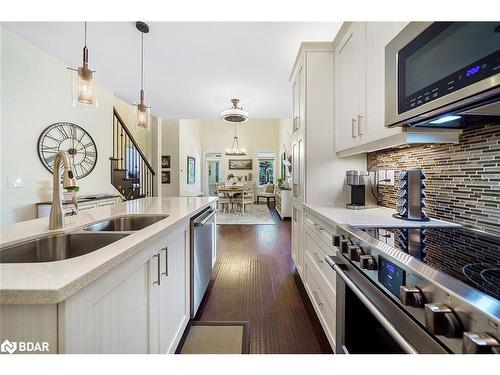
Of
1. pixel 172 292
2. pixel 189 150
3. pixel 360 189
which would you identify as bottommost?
pixel 172 292

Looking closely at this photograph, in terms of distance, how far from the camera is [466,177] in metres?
1.28

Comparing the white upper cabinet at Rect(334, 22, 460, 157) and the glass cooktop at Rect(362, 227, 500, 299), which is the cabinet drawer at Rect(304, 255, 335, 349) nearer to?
the glass cooktop at Rect(362, 227, 500, 299)

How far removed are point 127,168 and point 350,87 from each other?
17.8 ft

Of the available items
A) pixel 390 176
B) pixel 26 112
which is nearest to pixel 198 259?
pixel 390 176

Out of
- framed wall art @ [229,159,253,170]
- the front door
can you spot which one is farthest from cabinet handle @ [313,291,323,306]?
the front door

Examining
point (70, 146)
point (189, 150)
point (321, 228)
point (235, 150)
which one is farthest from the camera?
point (235, 150)

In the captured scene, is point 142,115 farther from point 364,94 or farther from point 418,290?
point 418,290

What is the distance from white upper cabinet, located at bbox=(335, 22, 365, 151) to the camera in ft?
5.65

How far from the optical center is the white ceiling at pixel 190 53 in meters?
2.60

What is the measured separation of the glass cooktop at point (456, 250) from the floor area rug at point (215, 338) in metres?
1.24

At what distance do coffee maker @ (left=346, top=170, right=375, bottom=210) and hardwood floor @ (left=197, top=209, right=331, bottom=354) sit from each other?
3.45 ft

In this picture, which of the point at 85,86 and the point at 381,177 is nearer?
the point at 85,86

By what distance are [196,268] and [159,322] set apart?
70 cm
